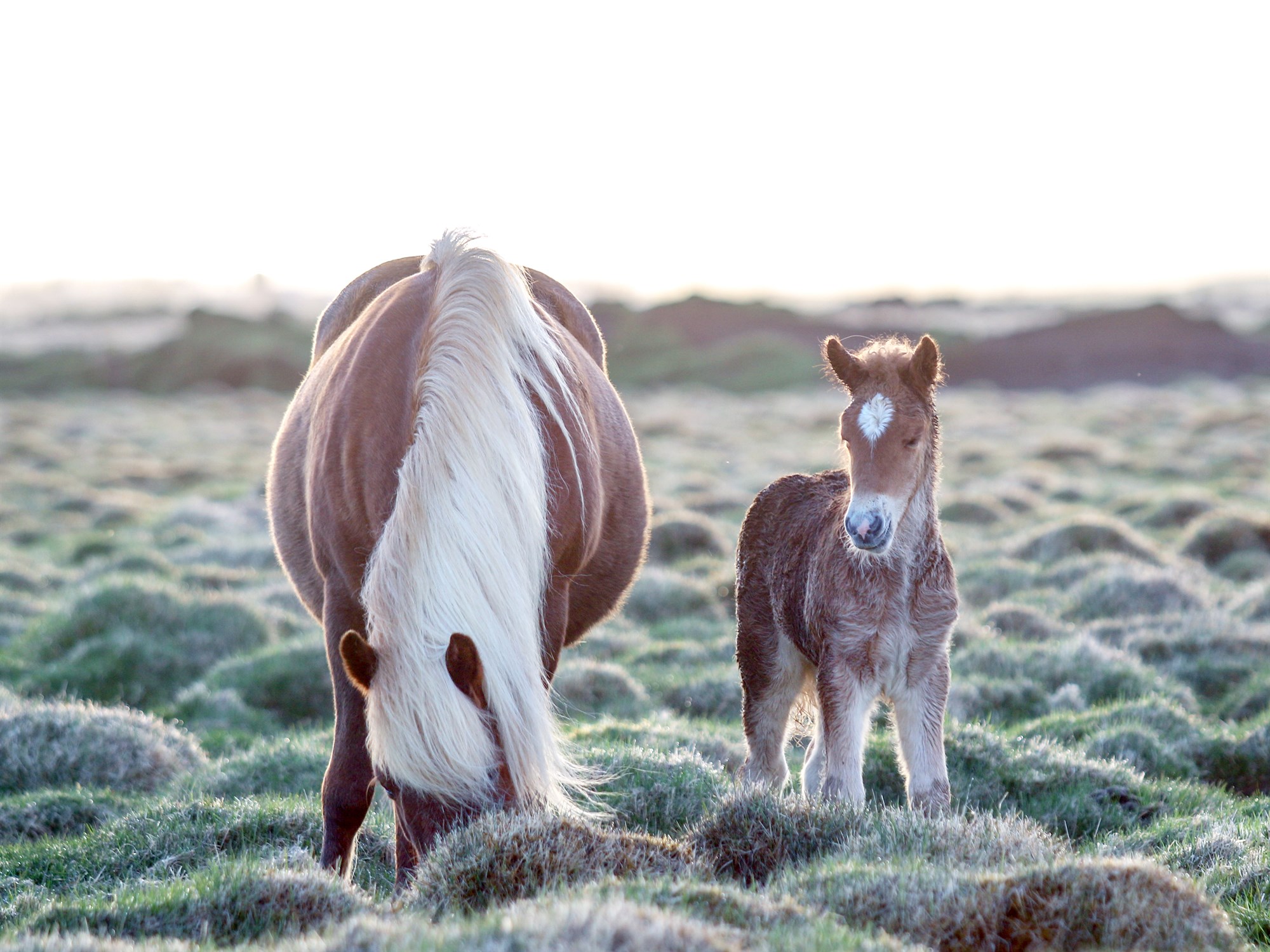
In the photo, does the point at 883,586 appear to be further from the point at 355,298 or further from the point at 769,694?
the point at 355,298

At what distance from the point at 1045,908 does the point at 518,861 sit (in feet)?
4.78

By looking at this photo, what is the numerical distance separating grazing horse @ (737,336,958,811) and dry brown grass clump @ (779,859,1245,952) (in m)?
1.16

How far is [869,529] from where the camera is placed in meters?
4.14

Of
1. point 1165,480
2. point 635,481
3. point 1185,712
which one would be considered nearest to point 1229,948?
point 635,481

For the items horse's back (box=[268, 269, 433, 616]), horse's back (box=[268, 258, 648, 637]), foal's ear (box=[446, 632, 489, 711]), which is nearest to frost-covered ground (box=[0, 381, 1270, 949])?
foal's ear (box=[446, 632, 489, 711])

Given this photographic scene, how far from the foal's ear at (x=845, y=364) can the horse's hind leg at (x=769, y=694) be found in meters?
1.21

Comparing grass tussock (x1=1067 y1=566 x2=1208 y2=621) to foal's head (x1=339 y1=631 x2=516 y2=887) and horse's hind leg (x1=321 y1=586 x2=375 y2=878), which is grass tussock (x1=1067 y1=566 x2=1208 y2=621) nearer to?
horse's hind leg (x1=321 y1=586 x2=375 y2=878)

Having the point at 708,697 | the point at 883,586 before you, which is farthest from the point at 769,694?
the point at 708,697

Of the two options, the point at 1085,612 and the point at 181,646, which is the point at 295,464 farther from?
the point at 1085,612

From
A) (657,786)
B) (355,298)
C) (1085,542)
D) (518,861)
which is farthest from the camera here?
(1085,542)

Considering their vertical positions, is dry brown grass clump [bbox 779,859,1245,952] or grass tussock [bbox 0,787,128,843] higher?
dry brown grass clump [bbox 779,859,1245,952]

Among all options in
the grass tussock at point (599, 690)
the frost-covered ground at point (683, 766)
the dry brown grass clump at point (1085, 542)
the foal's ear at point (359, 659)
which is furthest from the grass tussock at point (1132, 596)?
the foal's ear at point (359, 659)

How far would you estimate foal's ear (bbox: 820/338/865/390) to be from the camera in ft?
15.2

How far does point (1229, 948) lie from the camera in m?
2.89
